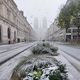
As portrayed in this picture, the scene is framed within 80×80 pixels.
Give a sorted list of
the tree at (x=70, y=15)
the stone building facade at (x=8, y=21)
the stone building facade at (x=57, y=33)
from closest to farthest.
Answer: the stone building facade at (x=8, y=21)
the tree at (x=70, y=15)
the stone building facade at (x=57, y=33)

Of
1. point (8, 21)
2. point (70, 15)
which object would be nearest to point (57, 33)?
point (8, 21)

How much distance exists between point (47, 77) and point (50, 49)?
1180 centimetres

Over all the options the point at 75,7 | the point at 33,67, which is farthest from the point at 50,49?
the point at 75,7

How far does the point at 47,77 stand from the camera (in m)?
4.38

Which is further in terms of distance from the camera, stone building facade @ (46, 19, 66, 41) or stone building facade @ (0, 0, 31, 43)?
stone building facade @ (46, 19, 66, 41)

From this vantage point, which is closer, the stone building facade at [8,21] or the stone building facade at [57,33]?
the stone building facade at [8,21]

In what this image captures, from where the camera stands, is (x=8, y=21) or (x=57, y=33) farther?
(x=57, y=33)

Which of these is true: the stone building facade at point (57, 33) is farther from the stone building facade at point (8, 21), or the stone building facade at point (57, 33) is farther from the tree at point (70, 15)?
the stone building facade at point (8, 21)

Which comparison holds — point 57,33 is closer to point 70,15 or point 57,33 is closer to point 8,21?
point 8,21

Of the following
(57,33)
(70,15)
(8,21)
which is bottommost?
(57,33)

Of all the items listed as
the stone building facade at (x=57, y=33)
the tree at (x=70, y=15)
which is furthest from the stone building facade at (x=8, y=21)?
the tree at (x=70, y=15)

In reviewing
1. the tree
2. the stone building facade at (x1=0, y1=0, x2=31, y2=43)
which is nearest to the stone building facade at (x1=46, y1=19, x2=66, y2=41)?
the tree

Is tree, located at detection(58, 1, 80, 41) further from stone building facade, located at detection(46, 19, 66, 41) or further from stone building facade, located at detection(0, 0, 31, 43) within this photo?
stone building facade, located at detection(0, 0, 31, 43)

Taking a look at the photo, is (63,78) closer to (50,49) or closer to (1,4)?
(50,49)
